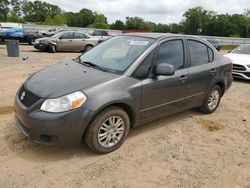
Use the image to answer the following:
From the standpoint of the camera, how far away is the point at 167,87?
4.49 m

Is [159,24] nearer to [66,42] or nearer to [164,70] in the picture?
[66,42]

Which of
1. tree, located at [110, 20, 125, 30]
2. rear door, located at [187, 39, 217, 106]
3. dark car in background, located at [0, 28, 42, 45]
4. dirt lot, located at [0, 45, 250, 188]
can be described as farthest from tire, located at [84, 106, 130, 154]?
tree, located at [110, 20, 125, 30]

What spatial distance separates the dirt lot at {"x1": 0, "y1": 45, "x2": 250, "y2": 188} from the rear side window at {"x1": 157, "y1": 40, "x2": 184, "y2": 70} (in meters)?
1.18

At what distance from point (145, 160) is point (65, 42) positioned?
49.0 ft

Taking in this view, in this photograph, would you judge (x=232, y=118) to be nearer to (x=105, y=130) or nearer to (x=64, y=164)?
(x=105, y=130)

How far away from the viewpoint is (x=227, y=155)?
13.6ft

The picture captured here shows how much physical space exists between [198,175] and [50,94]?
216 cm

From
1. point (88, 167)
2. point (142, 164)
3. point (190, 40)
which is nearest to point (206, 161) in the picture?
point (142, 164)

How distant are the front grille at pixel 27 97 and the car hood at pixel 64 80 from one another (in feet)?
0.16

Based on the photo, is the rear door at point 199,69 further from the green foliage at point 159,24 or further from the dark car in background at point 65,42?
the green foliage at point 159,24

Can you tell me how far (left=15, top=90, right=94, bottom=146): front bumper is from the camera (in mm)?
→ 3398

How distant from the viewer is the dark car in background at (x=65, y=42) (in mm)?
17016

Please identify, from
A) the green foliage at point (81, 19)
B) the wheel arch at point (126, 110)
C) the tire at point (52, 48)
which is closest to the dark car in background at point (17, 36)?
the tire at point (52, 48)

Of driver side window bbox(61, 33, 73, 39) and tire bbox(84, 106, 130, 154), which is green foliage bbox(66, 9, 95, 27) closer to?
driver side window bbox(61, 33, 73, 39)
